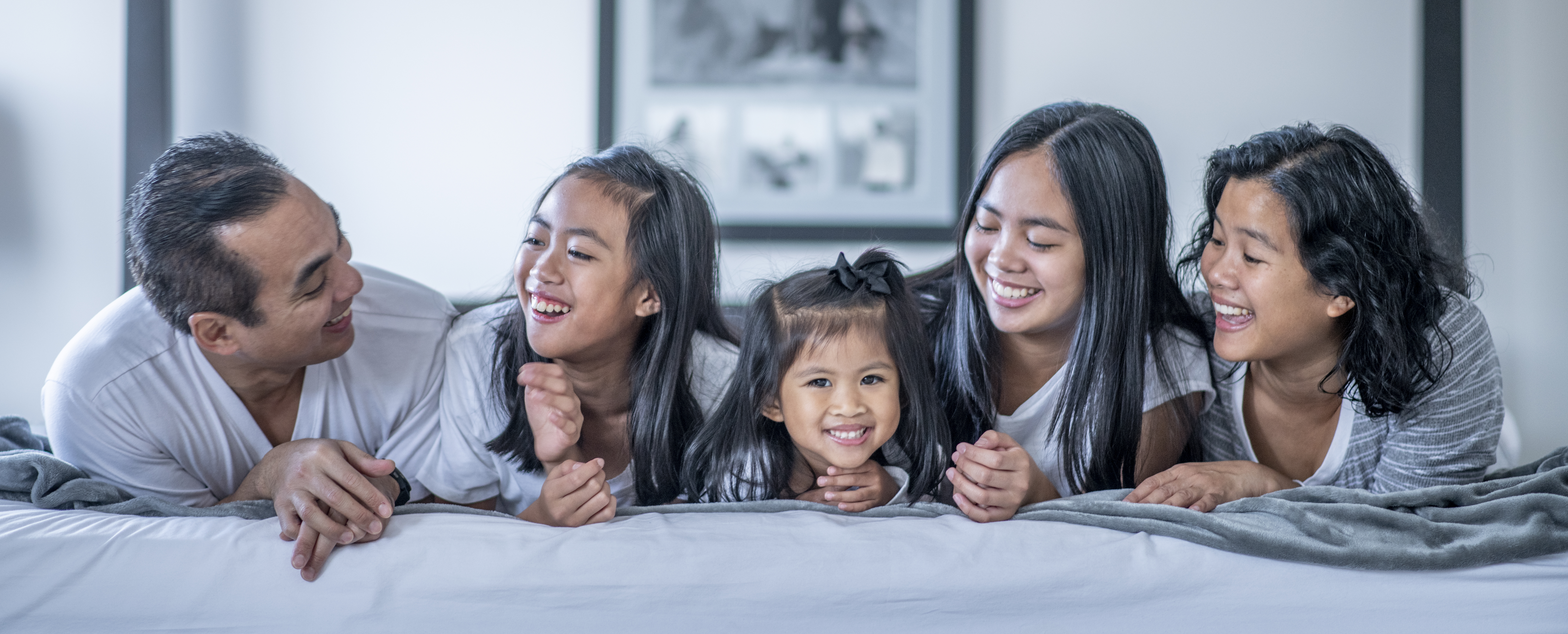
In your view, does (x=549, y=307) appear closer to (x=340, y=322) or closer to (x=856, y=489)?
(x=340, y=322)

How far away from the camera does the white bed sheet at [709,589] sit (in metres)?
1.17

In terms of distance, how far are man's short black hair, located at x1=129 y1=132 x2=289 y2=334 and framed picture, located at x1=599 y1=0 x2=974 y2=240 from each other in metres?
1.43

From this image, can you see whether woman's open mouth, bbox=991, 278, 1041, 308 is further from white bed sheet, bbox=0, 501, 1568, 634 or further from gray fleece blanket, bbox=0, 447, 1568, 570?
white bed sheet, bbox=0, 501, 1568, 634

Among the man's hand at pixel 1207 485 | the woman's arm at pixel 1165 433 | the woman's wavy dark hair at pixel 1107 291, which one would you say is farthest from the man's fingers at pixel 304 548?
the woman's arm at pixel 1165 433

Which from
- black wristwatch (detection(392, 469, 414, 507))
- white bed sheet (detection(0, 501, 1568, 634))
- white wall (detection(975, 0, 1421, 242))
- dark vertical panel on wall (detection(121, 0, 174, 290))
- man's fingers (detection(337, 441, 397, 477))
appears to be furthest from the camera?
white wall (detection(975, 0, 1421, 242))

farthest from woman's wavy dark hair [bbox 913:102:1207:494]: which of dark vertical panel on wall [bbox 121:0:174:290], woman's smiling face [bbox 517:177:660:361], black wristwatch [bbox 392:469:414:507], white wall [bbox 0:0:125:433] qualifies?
white wall [bbox 0:0:125:433]

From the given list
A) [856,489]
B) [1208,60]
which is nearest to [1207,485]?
[856,489]

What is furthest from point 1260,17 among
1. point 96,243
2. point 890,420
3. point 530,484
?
point 96,243

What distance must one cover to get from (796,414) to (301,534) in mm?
701

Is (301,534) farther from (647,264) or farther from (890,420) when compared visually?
(890,420)

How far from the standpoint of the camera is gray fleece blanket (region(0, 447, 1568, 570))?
3.96ft

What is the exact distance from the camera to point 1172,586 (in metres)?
1.21

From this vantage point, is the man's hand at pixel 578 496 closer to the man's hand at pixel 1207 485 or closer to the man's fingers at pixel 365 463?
the man's fingers at pixel 365 463

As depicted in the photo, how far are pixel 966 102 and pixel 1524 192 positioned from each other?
163cm
